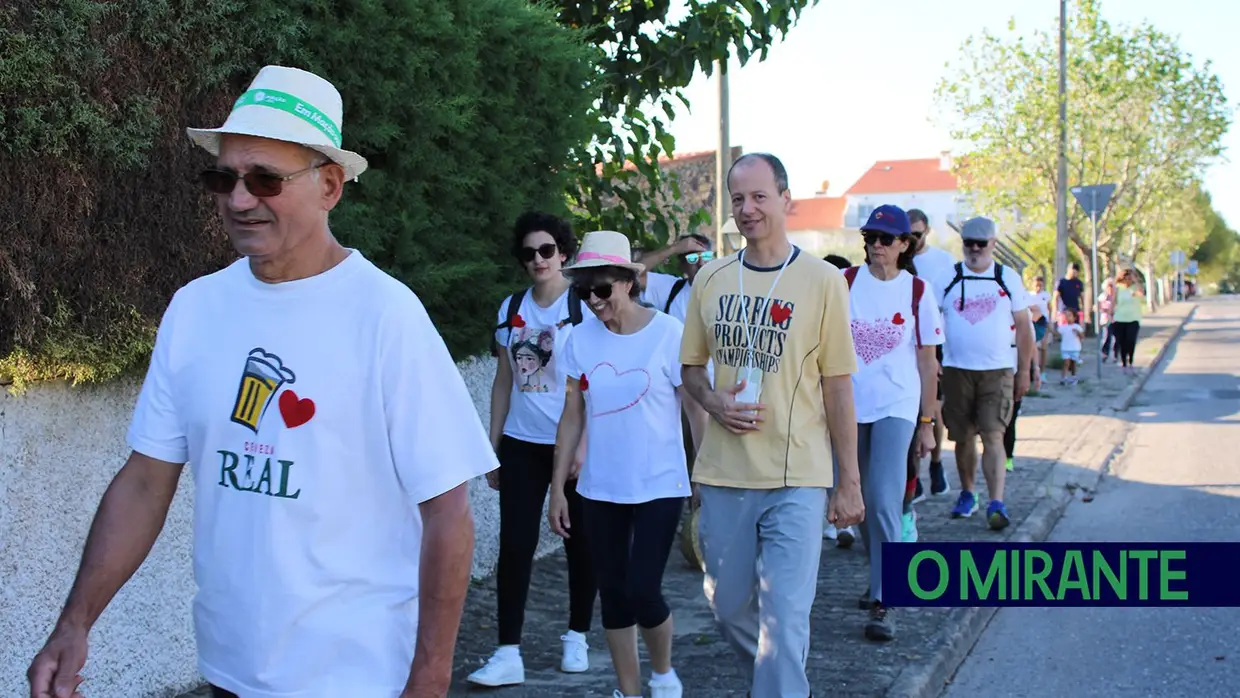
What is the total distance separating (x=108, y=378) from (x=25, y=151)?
0.94 m

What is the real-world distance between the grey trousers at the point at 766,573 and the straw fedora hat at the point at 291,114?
2380 mm

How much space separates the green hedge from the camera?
441 centimetres

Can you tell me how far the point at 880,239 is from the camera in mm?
6883

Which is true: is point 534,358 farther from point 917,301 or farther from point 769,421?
point 917,301

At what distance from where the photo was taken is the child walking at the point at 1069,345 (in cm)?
2262

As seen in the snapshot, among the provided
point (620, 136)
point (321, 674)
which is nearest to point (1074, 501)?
point (620, 136)

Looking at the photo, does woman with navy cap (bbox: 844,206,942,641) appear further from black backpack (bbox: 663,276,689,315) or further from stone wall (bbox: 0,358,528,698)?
stone wall (bbox: 0,358,528,698)

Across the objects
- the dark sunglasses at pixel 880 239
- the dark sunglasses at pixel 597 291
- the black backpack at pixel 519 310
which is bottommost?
the black backpack at pixel 519 310

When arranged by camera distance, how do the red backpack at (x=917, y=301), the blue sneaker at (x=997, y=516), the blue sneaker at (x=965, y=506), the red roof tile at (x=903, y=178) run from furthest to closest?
the red roof tile at (x=903, y=178) → the blue sneaker at (x=965, y=506) → the blue sneaker at (x=997, y=516) → the red backpack at (x=917, y=301)

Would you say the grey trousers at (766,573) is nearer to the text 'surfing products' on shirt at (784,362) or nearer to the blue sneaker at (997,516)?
the text 'surfing products' on shirt at (784,362)

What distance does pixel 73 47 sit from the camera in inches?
173

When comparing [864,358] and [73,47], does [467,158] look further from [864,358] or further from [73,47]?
[73,47]

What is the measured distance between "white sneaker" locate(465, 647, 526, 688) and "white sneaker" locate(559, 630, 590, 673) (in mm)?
248

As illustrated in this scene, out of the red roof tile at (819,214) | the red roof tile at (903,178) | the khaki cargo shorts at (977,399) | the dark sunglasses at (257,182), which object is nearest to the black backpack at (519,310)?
the dark sunglasses at (257,182)
